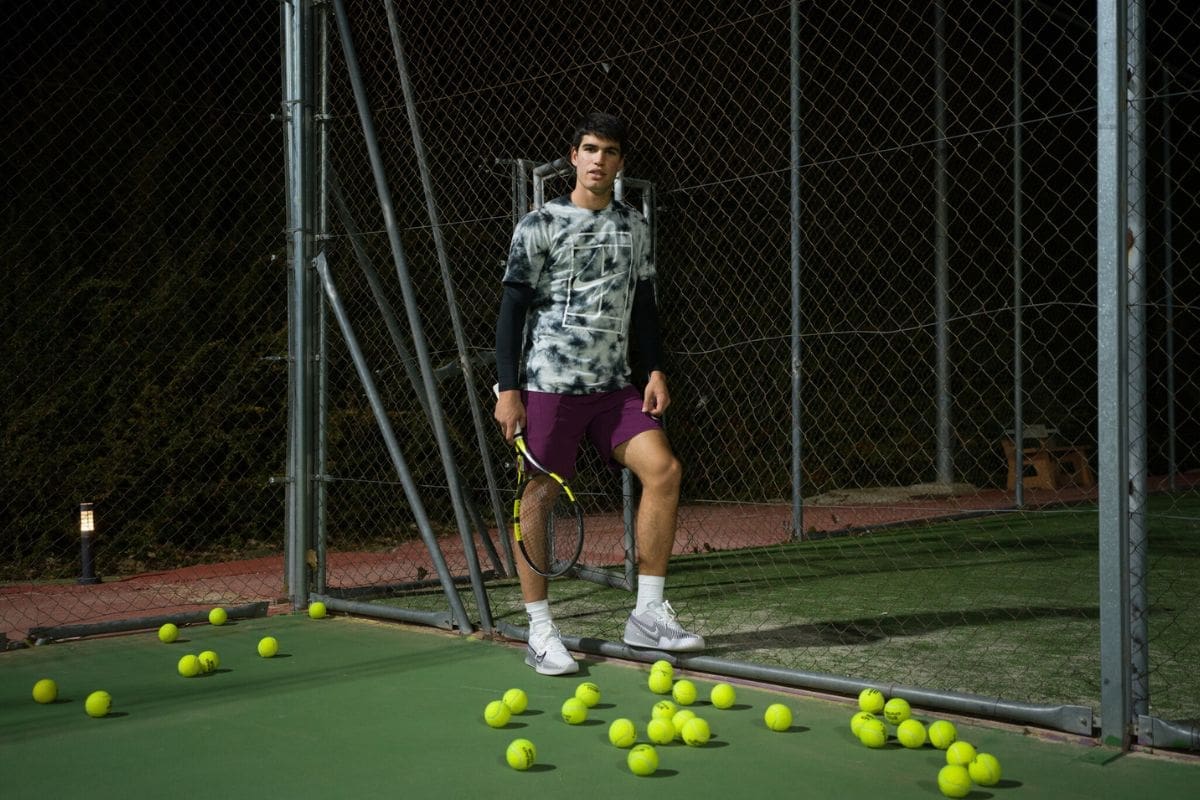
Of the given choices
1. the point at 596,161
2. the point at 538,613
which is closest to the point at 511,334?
the point at 596,161

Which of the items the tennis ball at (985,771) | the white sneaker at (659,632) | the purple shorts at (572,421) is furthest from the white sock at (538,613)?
the tennis ball at (985,771)

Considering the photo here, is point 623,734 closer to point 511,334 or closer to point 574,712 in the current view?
point 574,712

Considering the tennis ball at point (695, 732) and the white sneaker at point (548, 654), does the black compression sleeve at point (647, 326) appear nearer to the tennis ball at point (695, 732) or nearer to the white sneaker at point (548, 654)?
the white sneaker at point (548, 654)

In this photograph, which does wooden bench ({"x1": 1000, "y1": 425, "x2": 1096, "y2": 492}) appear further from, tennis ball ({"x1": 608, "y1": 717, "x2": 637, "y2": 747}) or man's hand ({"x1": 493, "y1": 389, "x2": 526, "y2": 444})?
tennis ball ({"x1": 608, "y1": 717, "x2": 637, "y2": 747})

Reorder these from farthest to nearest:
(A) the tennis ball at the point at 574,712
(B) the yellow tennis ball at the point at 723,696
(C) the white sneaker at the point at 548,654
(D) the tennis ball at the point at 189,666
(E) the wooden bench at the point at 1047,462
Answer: (E) the wooden bench at the point at 1047,462 < (D) the tennis ball at the point at 189,666 < (C) the white sneaker at the point at 548,654 < (B) the yellow tennis ball at the point at 723,696 < (A) the tennis ball at the point at 574,712

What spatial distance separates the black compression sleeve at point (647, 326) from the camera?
4211 mm

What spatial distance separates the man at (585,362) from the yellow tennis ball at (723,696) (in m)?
0.49

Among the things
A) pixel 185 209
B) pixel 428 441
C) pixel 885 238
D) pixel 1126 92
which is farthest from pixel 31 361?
pixel 885 238

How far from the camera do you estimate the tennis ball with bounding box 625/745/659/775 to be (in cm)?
276

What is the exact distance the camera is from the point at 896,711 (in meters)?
A: 3.15

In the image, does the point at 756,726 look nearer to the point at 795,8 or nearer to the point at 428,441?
the point at 428,441

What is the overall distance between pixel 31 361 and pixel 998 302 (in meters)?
8.68

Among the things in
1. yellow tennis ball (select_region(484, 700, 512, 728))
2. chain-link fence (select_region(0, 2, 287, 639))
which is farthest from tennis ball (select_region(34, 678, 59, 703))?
chain-link fence (select_region(0, 2, 287, 639))

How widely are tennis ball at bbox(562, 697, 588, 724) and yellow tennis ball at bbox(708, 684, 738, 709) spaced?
0.38 meters
